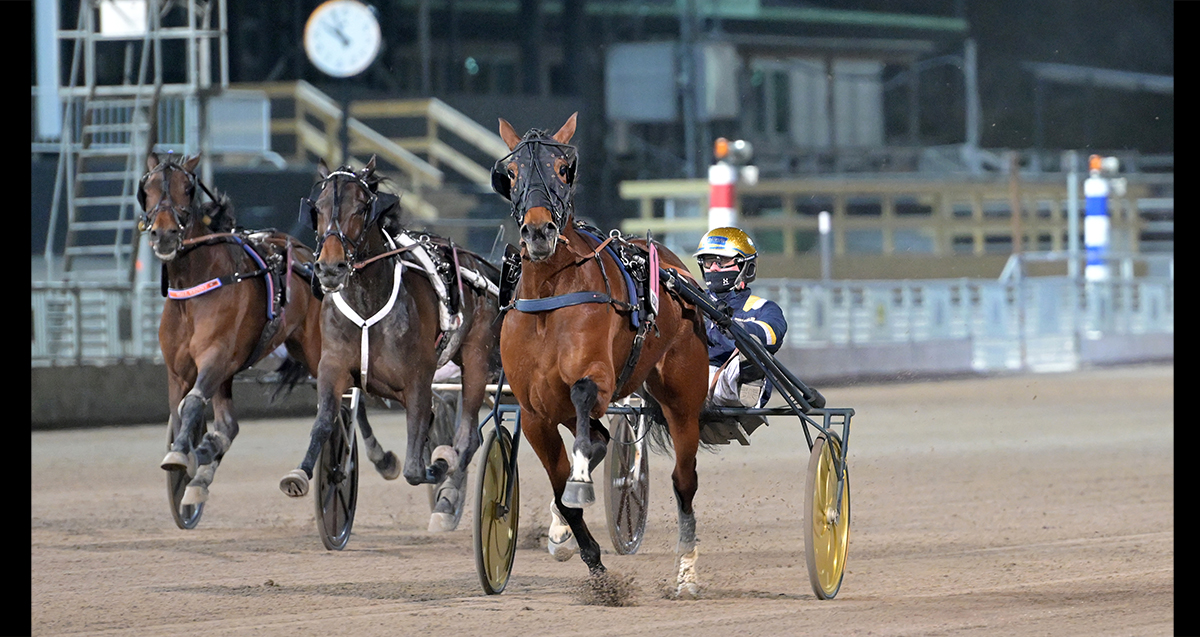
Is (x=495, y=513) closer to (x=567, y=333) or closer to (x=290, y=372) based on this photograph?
(x=567, y=333)

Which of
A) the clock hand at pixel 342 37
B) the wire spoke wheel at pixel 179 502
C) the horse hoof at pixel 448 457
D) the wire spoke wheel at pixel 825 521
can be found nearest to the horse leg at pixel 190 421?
the wire spoke wheel at pixel 179 502

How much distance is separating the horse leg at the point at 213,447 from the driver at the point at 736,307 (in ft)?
7.24

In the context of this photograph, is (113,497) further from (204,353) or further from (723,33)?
(723,33)

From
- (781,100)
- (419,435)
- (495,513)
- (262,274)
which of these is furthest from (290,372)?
(781,100)

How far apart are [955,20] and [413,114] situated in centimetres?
957

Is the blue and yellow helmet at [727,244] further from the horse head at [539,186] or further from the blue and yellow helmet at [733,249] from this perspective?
the horse head at [539,186]

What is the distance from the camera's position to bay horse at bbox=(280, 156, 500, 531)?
720cm

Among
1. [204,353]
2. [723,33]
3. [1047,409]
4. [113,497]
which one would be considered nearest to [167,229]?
[204,353]

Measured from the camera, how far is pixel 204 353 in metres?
7.99

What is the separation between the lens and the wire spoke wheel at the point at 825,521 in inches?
242

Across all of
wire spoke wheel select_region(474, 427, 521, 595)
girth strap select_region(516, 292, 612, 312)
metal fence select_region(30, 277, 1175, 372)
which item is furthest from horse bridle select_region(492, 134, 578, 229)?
metal fence select_region(30, 277, 1175, 372)

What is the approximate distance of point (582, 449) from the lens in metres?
5.73

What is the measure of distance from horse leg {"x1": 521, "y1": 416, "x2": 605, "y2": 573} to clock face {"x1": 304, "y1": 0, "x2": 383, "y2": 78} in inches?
672

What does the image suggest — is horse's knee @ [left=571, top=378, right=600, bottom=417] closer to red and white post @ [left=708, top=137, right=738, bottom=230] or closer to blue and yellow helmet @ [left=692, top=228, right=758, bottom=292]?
blue and yellow helmet @ [left=692, top=228, right=758, bottom=292]
